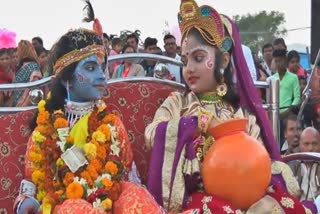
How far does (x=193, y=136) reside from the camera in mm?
5000

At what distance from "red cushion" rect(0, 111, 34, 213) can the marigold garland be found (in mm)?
328

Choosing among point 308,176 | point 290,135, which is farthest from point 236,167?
point 290,135

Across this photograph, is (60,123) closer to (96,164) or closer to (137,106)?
(96,164)

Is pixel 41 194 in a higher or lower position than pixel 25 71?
lower

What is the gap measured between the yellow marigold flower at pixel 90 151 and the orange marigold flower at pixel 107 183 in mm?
139

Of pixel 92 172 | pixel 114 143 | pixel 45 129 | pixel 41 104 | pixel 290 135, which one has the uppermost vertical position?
pixel 41 104

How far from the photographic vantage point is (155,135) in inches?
200

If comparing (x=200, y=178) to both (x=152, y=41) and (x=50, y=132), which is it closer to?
(x=50, y=132)

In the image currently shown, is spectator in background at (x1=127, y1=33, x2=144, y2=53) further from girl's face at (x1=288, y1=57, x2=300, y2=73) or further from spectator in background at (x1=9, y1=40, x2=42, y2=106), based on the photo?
spectator in background at (x1=9, y1=40, x2=42, y2=106)

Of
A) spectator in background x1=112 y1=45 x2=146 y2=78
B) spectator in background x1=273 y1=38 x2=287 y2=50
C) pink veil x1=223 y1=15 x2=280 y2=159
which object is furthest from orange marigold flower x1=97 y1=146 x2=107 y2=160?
spectator in background x1=273 y1=38 x2=287 y2=50

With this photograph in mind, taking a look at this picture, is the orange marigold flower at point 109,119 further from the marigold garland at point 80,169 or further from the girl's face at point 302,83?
the girl's face at point 302,83

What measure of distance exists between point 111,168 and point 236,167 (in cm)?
63

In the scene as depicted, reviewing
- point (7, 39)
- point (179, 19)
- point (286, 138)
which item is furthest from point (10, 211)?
point (7, 39)

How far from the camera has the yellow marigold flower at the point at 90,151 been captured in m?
4.81
